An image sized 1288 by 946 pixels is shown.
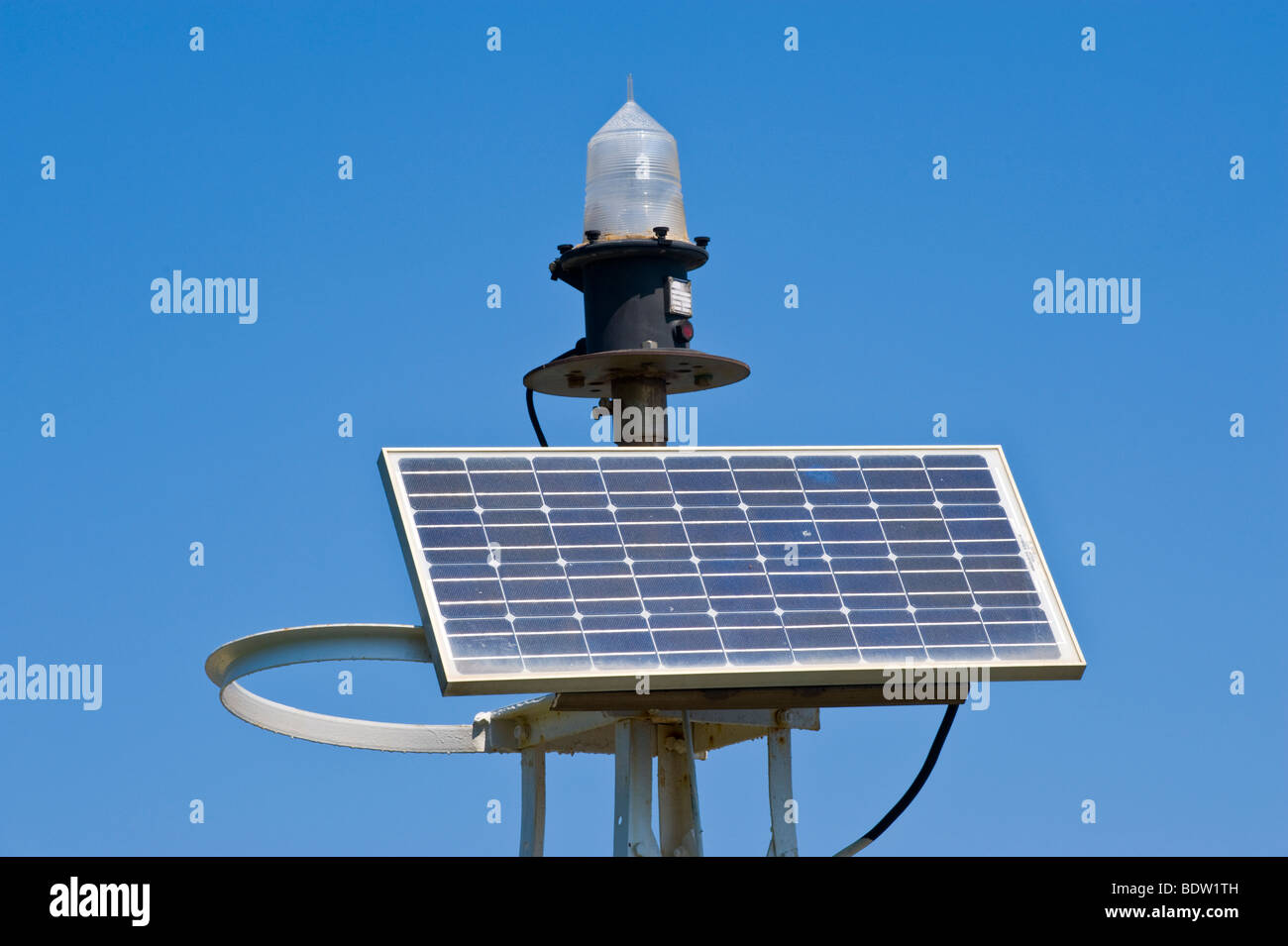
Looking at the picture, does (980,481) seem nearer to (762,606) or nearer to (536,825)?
(762,606)

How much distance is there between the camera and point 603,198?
101 feet

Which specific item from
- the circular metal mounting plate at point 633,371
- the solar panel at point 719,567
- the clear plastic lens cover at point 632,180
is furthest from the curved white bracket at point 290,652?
the clear plastic lens cover at point 632,180

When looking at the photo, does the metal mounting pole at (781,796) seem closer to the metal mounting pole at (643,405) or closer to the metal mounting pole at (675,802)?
the metal mounting pole at (675,802)

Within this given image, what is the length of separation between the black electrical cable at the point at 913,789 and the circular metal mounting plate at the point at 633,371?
20.3 feet

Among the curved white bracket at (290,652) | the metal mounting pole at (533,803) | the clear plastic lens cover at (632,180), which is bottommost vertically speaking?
the metal mounting pole at (533,803)

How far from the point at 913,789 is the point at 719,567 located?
12.2ft

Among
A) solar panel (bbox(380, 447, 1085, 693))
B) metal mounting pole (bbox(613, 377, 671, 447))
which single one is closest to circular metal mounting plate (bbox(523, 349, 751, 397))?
metal mounting pole (bbox(613, 377, 671, 447))

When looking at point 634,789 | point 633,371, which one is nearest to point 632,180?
point 633,371

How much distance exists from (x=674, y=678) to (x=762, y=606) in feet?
5.42

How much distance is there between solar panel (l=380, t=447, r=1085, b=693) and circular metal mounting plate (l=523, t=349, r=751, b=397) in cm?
318

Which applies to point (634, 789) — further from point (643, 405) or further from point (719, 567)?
point (643, 405)

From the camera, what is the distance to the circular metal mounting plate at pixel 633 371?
29.5 m

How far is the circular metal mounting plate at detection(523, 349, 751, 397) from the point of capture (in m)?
29.5
